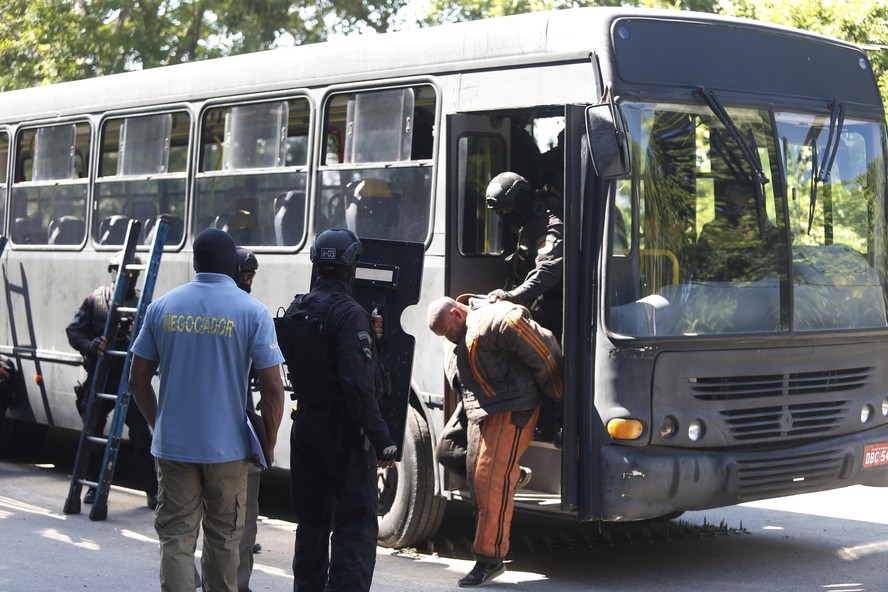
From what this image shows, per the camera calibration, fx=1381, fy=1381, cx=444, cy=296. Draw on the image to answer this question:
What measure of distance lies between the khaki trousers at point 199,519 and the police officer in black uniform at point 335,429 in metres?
0.47

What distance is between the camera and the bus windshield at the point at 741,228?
7.44 m

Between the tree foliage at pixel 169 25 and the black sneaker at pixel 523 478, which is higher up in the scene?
the tree foliage at pixel 169 25

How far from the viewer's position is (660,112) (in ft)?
24.7

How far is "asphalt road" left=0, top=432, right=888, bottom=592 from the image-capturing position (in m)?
7.65

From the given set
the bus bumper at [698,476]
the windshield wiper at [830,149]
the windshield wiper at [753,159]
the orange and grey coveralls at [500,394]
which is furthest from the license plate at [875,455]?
the orange and grey coveralls at [500,394]

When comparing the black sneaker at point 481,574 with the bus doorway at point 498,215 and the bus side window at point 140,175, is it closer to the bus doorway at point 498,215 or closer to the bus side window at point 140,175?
the bus doorway at point 498,215

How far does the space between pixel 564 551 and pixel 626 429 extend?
5.55 feet

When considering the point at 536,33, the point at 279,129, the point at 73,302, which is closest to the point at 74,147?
the point at 73,302

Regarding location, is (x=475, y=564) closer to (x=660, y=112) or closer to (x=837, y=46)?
(x=660, y=112)

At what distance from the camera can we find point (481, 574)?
757cm

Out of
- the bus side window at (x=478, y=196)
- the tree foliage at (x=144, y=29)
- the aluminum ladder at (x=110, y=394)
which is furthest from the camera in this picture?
the tree foliage at (x=144, y=29)

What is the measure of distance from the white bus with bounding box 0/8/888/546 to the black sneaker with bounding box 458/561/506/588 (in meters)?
0.39

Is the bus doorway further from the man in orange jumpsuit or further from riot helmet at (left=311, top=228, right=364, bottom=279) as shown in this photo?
riot helmet at (left=311, top=228, right=364, bottom=279)

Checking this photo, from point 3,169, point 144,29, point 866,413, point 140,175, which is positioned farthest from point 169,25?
point 866,413
